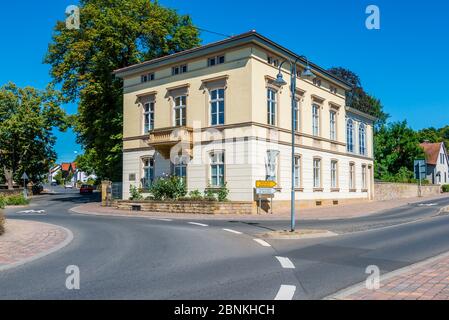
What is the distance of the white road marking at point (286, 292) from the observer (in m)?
5.96

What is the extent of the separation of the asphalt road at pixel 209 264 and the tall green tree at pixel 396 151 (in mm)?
38370

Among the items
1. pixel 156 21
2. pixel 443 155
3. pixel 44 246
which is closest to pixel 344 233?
pixel 44 246

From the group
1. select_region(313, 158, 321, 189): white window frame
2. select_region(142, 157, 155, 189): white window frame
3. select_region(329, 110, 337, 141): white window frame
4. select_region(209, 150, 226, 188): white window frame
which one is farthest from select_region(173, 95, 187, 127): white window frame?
select_region(329, 110, 337, 141): white window frame

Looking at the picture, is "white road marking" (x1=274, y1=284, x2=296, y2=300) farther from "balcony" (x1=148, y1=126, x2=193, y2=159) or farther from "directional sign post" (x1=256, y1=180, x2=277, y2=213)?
"balcony" (x1=148, y1=126, x2=193, y2=159)

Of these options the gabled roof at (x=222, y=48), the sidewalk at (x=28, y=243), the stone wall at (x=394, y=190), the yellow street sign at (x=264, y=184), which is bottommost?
the sidewalk at (x=28, y=243)

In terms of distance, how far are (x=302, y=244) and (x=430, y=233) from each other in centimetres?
524

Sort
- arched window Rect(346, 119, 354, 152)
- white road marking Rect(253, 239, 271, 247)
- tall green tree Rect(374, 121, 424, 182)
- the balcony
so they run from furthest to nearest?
tall green tree Rect(374, 121, 424, 182) < arched window Rect(346, 119, 354, 152) < the balcony < white road marking Rect(253, 239, 271, 247)

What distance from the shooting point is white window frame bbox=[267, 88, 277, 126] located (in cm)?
2719

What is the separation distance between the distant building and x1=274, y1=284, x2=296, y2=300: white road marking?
6678 cm

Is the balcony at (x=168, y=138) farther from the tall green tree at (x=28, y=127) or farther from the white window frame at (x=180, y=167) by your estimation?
the tall green tree at (x=28, y=127)

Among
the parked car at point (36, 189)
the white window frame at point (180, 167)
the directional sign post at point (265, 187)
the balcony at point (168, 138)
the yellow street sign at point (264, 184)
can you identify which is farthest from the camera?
the parked car at point (36, 189)

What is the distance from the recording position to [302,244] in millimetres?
11875

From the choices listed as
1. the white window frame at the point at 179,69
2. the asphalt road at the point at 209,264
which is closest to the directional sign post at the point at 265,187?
the white window frame at the point at 179,69

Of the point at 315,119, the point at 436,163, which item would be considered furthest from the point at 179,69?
the point at 436,163
